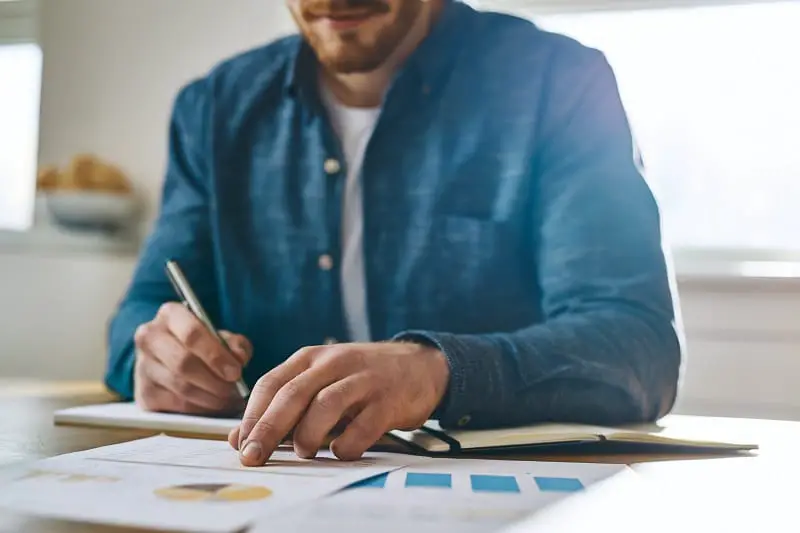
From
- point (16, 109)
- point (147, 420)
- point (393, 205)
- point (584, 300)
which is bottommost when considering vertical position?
point (147, 420)

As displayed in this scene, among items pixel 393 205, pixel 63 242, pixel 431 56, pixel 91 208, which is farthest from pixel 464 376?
pixel 63 242

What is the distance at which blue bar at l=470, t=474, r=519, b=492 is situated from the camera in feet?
1.56

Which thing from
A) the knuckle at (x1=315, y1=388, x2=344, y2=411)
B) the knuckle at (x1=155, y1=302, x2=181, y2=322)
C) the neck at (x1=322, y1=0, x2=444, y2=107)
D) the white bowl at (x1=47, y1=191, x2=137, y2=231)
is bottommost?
the knuckle at (x1=315, y1=388, x2=344, y2=411)

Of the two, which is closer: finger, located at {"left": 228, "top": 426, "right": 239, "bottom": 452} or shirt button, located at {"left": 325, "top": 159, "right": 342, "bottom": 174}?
finger, located at {"left": 228, "top": 426, "right": 239, "bottom": 452}

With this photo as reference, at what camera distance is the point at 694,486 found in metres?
0.53

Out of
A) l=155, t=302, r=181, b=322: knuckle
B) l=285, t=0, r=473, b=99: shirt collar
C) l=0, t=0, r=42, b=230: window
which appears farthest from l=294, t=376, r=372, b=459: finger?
l=0, t=0, r=42, b=230: window

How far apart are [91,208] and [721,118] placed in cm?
136

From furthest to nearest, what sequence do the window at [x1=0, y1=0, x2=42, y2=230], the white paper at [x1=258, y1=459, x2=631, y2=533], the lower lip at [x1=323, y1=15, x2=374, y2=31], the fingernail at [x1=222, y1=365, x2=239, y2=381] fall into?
the window at [x1=0, y1=0, x2=42, y2=230], the lower lip at [x1=323, y1=15, x2=374, y2=31], the fingernail at [x1=222, y1=365, x2=239, y2=381], the white paper at [x1=258, y1=459, x2=631, y2=533]

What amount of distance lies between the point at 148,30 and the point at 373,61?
1164 millimetres

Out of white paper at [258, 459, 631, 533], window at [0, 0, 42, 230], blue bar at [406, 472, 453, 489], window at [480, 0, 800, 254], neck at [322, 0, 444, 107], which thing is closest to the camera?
white paper at [258, 459, 631, 533]

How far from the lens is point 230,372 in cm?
83

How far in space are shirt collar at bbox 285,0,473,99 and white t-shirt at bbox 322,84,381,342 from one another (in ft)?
0.27

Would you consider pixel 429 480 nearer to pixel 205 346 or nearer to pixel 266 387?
pixel 266 387

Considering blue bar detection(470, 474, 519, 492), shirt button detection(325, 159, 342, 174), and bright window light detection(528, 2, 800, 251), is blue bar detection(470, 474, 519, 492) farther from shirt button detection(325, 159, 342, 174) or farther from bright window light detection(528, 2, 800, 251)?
bright window light detection(528, 2, 800, 251)
